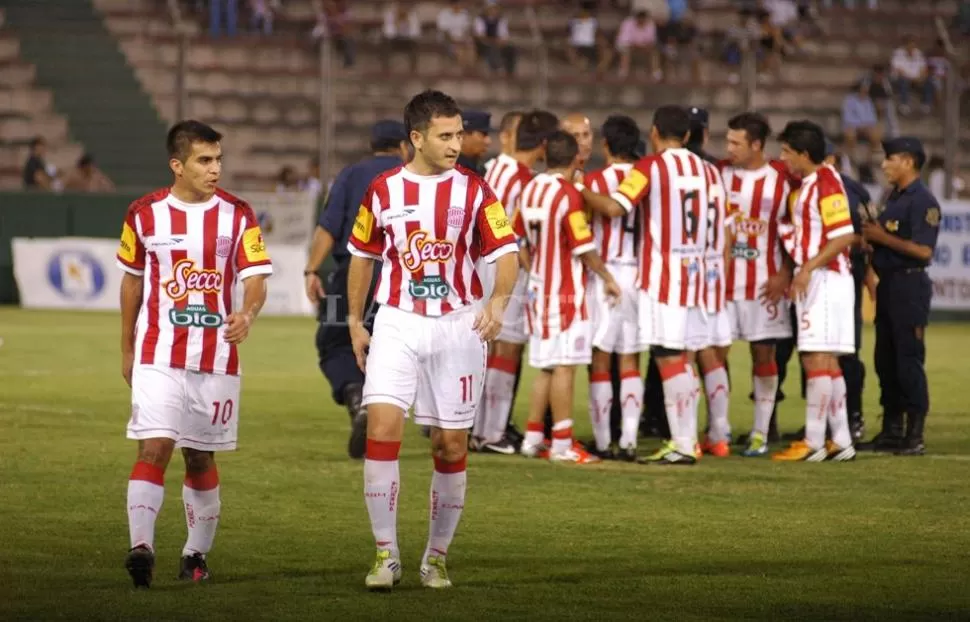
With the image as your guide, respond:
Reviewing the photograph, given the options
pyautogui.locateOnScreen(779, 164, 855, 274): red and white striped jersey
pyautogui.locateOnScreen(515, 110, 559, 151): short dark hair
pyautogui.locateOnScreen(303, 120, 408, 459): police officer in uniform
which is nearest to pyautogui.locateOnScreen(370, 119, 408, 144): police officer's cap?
pyautogui.locateOnScreen(303, 120, 408, 459): police officer in uniform

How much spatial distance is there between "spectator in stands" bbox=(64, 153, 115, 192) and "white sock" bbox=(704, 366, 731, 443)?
14.5m

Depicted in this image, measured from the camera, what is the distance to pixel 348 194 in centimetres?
1103

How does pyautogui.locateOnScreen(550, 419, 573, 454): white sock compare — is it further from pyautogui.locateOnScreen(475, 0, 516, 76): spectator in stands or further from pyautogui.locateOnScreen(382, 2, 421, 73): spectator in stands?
pyautogui.locateOnScreen(382, 2, 421, 73): spectator in stands

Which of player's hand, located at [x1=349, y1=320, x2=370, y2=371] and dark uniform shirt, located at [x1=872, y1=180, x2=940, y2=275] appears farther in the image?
dark uniform shirt, located at [x1=872, y1=180, x2=940, y2=275]

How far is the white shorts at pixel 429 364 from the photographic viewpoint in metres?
6.86

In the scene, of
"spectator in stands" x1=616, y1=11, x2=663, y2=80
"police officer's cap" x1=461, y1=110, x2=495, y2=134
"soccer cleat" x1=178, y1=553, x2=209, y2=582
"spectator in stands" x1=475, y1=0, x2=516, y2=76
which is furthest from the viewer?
"spectator in stands" x1=616, y1=11, x2=663, y2=80

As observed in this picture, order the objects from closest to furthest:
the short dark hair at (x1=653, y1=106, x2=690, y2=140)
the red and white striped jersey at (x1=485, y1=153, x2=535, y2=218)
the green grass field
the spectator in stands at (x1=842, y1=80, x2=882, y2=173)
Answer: the green grass field < the short dark hair at (x1=653, y1=106, x2=690, y2=140) < the red and white striped jersey at (x1=485, y1=153, x2=535, y2=218) < the spectator in stands at (x1=842, y1=80, x2=882, y2=173)

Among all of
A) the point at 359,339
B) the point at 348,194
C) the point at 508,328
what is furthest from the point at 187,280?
the point at 508,328

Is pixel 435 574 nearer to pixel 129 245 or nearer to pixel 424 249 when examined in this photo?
pixel 424 249

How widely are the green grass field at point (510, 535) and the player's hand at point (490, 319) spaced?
3.28 ft

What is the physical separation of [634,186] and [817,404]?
1795 millimetres

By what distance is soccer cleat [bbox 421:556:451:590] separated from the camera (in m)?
6.91

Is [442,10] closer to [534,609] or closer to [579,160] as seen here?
[579,160]

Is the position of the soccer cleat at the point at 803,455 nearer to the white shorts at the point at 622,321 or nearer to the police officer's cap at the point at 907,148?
the white shorts at the point at 622,321
